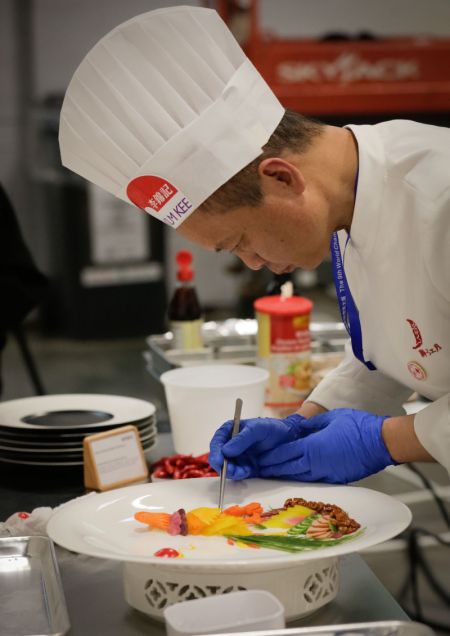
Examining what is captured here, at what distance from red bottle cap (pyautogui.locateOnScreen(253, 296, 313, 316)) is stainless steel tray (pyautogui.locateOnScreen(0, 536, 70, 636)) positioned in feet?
3.02

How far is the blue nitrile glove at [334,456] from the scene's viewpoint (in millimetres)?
1587

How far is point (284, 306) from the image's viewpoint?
2225 mm

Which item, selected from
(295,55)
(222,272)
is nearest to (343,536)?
(295,55)

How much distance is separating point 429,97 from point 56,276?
279cm

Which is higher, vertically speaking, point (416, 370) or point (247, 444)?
point (416, 370)

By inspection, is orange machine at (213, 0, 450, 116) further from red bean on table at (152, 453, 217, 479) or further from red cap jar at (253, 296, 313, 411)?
red bean on table at (152, 453, 217, 479)

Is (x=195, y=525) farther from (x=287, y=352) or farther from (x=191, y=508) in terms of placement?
(x=287, y=352)

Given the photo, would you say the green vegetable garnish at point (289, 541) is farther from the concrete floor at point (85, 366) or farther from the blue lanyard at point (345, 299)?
the concrete floor at point (85, 366)

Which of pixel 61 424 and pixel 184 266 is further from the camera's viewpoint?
pixel 184 266

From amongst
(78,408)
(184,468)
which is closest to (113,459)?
(184,468)

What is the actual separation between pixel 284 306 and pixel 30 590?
1.06 metres

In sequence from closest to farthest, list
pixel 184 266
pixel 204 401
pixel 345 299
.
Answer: pixel 345 299, pixel 204 401, pixel 184 266

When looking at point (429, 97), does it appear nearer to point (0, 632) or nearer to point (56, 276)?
point (56, 276)

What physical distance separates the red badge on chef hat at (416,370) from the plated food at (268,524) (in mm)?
287
